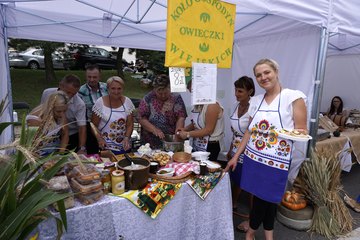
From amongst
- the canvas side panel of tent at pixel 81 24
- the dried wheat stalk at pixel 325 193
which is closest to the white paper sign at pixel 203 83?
the dried wheat stalk at pixel 325 193

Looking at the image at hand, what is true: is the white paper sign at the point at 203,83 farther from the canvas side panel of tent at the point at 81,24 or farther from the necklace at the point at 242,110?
the canvas side panel of tent at the point at 81,24

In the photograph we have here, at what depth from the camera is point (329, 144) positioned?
3582 millimetres

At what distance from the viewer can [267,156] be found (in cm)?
204

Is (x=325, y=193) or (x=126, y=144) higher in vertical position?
(x=126, y=144)

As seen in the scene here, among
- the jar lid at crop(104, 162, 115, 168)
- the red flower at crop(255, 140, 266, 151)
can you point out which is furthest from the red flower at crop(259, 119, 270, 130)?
the jar lid at crop(104, 162, 115, 168)

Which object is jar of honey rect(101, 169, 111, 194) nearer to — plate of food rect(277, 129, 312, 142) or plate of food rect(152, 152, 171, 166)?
plate of food rect(152, 152, 171, 166)

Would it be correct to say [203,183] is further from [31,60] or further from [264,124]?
[31,60]

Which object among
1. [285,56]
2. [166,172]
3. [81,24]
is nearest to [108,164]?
[166,172]

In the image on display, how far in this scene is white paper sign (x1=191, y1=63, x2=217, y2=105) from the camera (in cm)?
209

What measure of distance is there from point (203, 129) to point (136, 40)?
281 cm

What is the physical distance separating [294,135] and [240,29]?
236cm

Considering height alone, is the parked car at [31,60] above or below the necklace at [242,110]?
above

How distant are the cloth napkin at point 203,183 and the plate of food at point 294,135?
59 cm

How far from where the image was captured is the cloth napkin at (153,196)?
5.64ft
